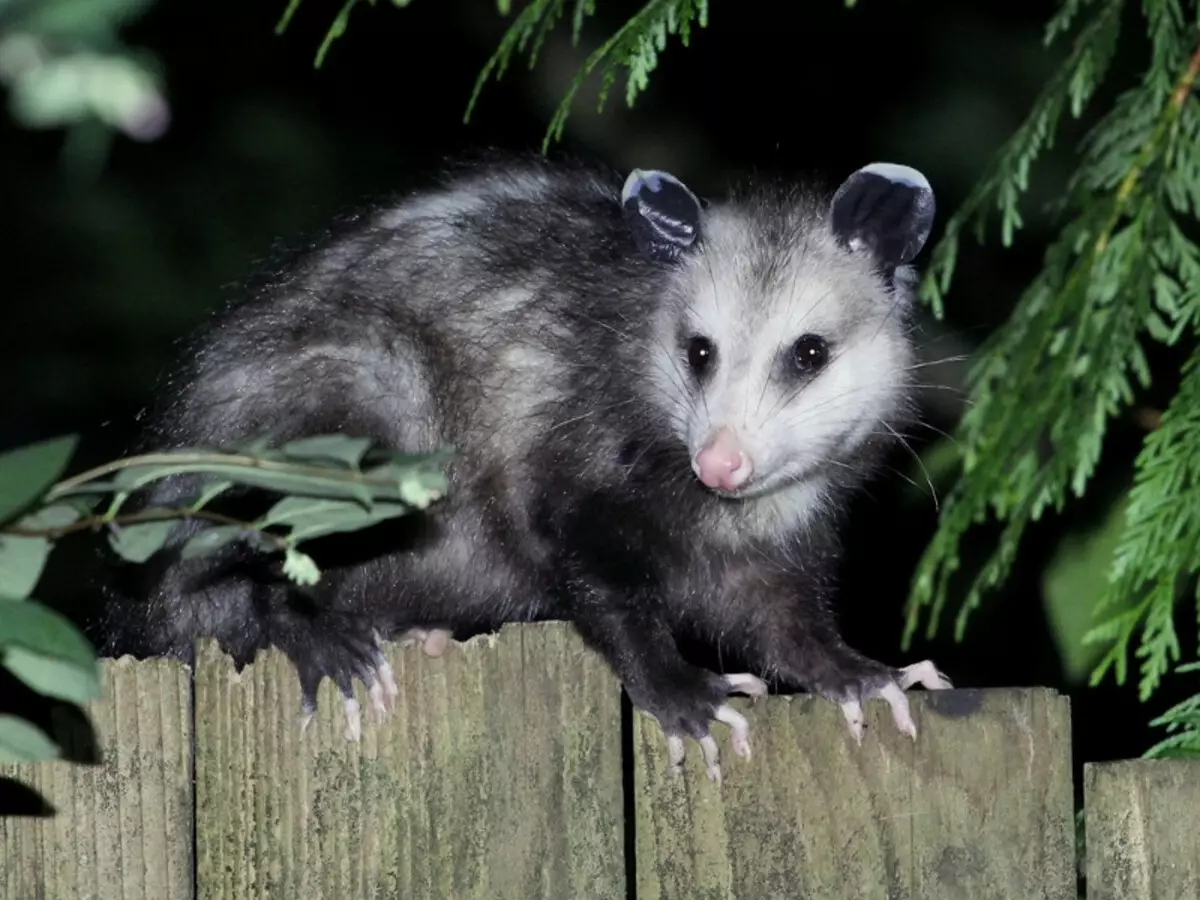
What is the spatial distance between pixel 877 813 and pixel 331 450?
0.75 meters

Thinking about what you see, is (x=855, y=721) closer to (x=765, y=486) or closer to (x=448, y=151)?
(x=765, y=486)

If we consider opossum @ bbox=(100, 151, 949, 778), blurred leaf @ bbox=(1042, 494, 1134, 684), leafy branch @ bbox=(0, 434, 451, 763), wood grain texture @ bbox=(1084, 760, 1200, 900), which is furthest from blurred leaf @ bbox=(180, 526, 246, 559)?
opossum @ bbox=(100, 151, 949, 778)

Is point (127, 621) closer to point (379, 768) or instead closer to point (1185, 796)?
point (379, 768)

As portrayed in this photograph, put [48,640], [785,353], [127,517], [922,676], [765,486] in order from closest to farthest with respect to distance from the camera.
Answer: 1. [48,640]
2. [127,517]
3. [922,676]
4. [765,486]
5. [785,353]

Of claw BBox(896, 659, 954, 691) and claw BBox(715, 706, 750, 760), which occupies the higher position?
claw BBox(896, 659, 954, 691)

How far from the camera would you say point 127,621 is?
9.45ft

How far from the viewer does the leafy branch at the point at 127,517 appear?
45.0 inches

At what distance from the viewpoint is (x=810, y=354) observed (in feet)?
9.87

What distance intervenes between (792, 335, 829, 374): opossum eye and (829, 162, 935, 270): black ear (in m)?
0.20

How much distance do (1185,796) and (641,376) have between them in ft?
4.80

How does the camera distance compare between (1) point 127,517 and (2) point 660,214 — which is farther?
(2) point 660,214

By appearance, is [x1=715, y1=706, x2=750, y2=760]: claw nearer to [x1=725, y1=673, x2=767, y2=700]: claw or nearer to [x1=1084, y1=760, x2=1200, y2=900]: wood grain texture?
[x1=1084, y1=760, x2=1200, y2=900]: wood grain texture

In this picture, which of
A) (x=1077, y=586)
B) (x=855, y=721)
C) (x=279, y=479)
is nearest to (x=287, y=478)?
(x=279, y=479)

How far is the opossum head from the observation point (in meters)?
2.89
